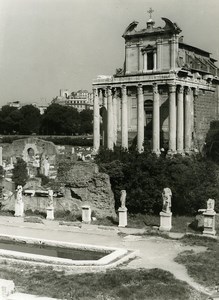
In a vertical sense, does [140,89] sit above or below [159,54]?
below

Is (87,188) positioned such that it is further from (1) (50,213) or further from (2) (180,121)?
(2) (180,121)

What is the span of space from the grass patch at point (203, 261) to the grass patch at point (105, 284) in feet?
2.55

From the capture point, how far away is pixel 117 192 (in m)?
21.9

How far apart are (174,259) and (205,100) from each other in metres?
28.6

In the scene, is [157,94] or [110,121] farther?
[110,121]

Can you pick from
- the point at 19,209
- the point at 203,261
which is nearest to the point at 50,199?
the point at 19,209

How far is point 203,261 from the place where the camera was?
12820 mm

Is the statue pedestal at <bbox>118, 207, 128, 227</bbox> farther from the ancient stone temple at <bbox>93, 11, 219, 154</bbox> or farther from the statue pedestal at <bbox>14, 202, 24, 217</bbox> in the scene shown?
the ancient stone temple at <bbox>93, 11, 219, 154</bbox>

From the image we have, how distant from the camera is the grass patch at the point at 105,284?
9.95 m

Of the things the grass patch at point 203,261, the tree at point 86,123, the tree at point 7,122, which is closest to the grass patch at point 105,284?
the grass patch at point 203,261

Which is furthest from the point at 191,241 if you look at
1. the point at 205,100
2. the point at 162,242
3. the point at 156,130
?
the point at 205,100

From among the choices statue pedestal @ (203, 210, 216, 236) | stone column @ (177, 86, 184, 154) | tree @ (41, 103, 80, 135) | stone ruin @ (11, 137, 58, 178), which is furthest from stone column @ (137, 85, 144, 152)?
tree @ (41, 103, 80, 135)

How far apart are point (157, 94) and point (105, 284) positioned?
25.8 metres

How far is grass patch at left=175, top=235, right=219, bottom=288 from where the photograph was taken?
11352 mm
